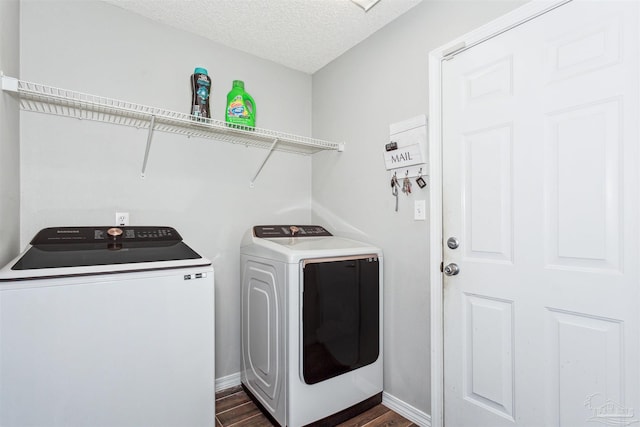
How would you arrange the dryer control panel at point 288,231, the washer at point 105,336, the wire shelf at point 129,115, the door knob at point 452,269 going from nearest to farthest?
the washer at point 105,336
the wire shelf at point 129,115
the door knob at point 452,269
the dryer control panel at point 288,231

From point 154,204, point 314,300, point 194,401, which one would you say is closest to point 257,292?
point 314,300

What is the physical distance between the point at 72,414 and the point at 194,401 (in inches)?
17.3

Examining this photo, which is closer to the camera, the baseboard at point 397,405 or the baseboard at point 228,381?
the baseboard at point 397,405

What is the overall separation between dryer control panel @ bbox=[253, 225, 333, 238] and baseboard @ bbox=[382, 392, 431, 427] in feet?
3.88

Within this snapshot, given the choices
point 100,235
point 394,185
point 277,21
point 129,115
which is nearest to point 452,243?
point 394,185

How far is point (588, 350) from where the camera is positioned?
3.99 ft

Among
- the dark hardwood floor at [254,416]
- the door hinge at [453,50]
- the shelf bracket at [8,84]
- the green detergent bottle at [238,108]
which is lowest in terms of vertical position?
the dark hardwood floor at [254,416]

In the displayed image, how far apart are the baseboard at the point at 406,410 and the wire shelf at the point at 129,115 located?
1778 mm

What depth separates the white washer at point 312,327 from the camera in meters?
1.68

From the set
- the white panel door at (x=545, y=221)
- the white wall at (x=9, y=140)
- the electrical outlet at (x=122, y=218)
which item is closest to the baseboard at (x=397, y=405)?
the white panel door at (x=545, y=221)

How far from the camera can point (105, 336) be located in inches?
46.6

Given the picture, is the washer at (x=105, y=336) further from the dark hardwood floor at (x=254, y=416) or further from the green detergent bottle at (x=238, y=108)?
the green detergent bottle at (x=238, y=108)

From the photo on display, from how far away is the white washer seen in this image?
1.68m

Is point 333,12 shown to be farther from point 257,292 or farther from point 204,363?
point 204,363
